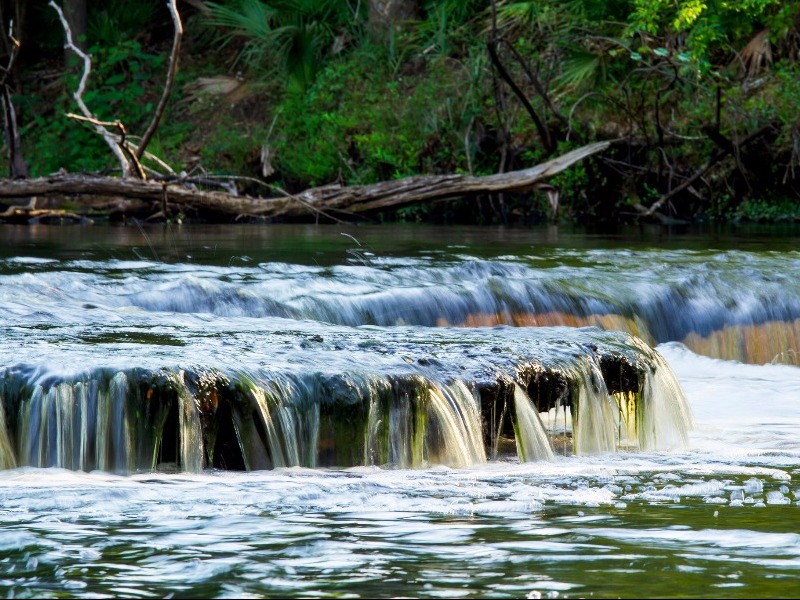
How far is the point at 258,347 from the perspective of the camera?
20.7 ft

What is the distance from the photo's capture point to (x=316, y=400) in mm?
5438

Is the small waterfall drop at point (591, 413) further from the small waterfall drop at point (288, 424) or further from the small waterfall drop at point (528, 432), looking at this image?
the small waterfall drop at point (288, 424)

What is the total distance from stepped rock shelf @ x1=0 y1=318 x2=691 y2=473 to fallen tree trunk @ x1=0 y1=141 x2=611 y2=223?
7860 millimetres

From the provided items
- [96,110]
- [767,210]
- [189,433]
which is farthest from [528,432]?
[96,110]

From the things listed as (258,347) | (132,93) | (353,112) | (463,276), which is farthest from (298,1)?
(258,347)

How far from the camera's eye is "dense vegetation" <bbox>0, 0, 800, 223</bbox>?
55.4ft

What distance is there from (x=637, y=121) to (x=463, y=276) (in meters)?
8.04

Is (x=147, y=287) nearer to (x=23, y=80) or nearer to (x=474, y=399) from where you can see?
(x=474, y=399)

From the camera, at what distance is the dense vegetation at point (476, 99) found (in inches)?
665

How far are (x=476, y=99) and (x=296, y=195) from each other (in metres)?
4.32

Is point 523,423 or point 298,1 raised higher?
point 298,1

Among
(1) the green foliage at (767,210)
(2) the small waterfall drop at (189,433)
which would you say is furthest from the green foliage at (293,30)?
(2) the small waterfall drop at (189,433)

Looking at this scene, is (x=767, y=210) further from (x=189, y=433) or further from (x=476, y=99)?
(x=189, y=433)

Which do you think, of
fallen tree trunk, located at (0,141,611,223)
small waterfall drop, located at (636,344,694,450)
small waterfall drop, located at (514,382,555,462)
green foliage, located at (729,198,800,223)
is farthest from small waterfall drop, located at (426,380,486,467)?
green foliage, located at (729,198,800,223)
